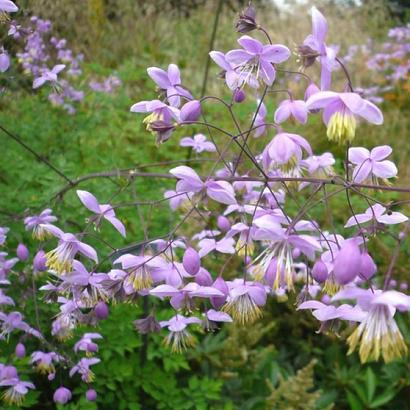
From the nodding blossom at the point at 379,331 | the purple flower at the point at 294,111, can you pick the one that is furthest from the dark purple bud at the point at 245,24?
the nodding blossom at the point at 379,331

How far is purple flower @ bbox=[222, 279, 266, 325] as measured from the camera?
132 centimetres

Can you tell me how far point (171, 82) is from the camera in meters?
1.47

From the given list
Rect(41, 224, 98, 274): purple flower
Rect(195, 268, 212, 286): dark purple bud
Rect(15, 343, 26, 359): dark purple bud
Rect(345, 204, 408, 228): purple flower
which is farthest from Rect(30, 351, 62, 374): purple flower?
Rect(345, 204, 408, 228): purple flower

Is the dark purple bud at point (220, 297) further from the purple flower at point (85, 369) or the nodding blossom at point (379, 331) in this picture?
the purple flower at point (85, 369)

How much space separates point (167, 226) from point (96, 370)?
90 cm

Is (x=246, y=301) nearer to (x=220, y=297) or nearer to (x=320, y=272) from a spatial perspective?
(x=220, y=297)

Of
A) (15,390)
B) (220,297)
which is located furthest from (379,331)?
(15,390)

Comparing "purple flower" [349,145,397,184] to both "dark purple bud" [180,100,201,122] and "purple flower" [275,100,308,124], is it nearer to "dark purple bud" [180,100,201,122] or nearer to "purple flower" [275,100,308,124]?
"purple flower" [275,100,308,124]

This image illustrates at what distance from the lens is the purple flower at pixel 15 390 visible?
1.89 metres

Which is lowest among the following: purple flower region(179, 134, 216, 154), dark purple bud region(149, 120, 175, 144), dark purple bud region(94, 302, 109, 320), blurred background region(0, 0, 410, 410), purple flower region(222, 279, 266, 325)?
blurred background region(0, 0, 410, 410)

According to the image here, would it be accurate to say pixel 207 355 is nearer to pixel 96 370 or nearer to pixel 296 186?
pixel 96 370

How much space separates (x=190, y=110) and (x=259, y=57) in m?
0.18

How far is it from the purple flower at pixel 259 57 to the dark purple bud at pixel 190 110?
0.41 feet

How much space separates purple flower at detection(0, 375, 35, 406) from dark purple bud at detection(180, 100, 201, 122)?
1073mm
